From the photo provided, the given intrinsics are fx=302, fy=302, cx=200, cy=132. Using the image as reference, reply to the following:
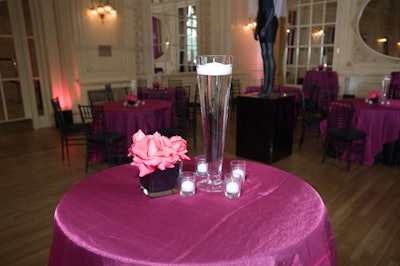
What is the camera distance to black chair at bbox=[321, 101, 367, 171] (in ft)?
12.3

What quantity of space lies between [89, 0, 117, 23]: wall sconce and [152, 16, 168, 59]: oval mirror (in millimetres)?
1411

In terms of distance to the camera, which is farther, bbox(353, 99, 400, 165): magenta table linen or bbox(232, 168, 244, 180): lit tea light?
bbox(353, 99, 400, 165): magenta table linen

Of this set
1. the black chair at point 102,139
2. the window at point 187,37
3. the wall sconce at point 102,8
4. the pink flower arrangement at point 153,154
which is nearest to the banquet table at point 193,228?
the pink flower arrangement at point 153,154

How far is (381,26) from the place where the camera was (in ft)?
23.6

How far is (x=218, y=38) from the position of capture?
824cm

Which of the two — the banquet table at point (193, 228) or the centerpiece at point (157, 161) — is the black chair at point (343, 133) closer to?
the banquet table at point (193, 228)

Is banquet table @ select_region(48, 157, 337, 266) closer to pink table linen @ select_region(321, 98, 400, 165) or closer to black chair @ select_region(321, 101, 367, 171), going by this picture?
black chair @ select_region(321, 101, 367, 171)

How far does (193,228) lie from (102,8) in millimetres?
6202

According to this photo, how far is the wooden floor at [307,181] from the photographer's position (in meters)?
2.22

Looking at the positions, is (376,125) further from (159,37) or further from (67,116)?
(159,37)

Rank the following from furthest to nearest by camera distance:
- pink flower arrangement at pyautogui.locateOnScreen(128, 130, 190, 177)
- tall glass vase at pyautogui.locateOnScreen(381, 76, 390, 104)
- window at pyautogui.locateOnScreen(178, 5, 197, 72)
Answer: window at pyautogui.locateOnScreen(178, 5, 197, 72) → tall glass vase at pyautogui.locateOnScreen(381, 76, 390, 104) → pink flower arrangement at pyautogui.locateOnScreen(128, 130, 190, 177)

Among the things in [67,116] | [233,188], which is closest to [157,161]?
[233,188]

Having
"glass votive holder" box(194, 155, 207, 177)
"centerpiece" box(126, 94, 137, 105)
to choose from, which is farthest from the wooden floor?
"glass votive holder" box(194, 155, 207, 177)

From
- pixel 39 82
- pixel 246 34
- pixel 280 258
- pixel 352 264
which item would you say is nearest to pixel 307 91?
pixel 246 34
